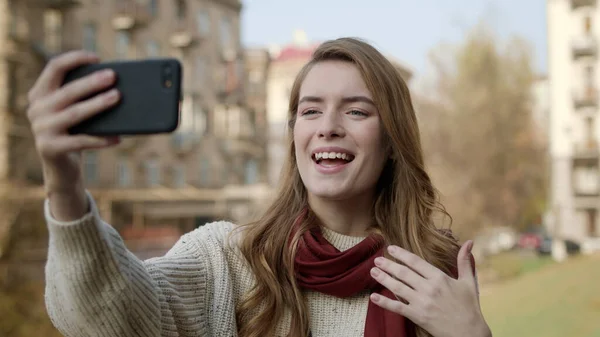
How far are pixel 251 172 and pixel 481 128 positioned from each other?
7.84m

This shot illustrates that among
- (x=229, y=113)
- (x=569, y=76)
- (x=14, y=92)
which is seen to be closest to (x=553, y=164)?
(x=569, y=76)

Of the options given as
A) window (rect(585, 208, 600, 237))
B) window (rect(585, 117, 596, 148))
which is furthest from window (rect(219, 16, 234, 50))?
window (rect(585, 208, 600, 237))

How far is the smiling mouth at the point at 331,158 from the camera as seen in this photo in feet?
5.94

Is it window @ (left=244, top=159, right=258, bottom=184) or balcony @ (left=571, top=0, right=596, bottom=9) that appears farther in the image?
balcony @ (left=571, top=0, right=596, bottom=9)

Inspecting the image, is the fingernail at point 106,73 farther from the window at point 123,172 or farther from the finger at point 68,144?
the window at point 123,172

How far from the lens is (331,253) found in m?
1.81

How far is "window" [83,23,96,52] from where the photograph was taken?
1588cm

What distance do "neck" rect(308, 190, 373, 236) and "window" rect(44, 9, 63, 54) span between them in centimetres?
1323

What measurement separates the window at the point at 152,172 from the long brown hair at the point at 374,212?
16506 millimetres

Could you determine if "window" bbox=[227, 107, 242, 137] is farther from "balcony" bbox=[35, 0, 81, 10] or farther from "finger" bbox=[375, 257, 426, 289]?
"finger" bbox=[375, 257, 426, 289]

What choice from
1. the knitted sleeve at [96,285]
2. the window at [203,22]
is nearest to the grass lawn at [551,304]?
the window at [203,22]

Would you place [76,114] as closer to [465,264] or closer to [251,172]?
[465,264]

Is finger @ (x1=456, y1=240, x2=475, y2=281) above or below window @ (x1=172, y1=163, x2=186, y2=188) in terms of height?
above


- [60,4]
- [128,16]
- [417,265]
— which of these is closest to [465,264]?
[417,265]
